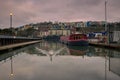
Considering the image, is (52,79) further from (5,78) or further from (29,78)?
(5,78)

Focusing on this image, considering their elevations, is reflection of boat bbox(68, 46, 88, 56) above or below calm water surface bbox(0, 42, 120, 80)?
below

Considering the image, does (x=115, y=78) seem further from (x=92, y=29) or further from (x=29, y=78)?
(x=92, y=29)

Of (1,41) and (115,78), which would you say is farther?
(1,41)

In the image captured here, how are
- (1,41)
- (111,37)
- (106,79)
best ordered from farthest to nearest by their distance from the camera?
(111,37), (1,41), (106,79)

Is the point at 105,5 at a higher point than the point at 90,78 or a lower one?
higher

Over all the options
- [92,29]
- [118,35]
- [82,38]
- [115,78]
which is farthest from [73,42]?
[92,29]

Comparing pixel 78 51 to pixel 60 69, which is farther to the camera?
pixel 78 51

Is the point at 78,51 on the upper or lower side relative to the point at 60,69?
lower

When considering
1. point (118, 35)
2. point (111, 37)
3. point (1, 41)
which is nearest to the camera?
point (1, 41)

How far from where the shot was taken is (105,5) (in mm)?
59062

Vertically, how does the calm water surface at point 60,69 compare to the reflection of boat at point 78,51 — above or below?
above

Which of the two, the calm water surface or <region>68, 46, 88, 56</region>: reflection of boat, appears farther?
<region>68, 46, 88, 56</region>: reflection of boat

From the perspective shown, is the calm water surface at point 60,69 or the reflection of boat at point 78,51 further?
the reflection of boat at point 78,51

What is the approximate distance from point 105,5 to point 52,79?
50.3 m
